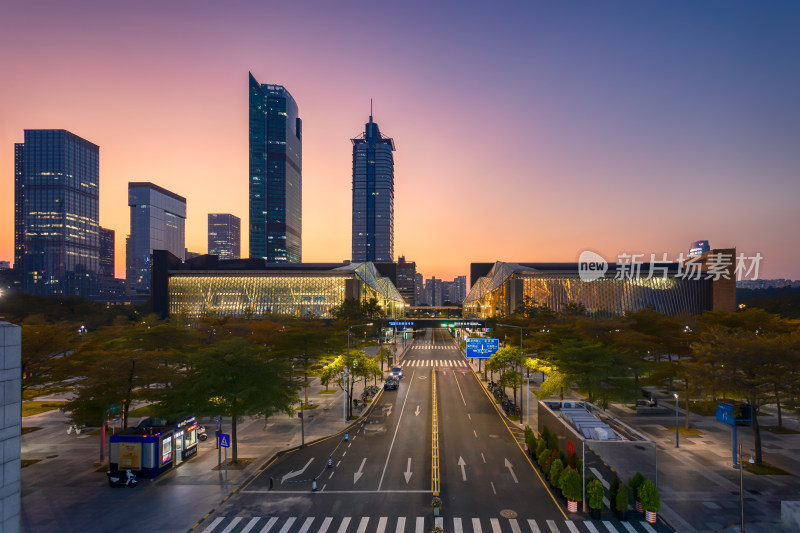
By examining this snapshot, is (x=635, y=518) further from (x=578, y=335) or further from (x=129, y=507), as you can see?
(x=578, y=335)

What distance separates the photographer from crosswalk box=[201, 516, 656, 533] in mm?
21109

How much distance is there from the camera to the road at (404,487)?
71.3 ft

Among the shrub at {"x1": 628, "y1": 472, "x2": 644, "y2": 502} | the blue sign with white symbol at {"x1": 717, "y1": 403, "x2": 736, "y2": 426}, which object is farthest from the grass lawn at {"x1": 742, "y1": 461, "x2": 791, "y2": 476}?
the shrub at {"x1": 628, "y1": 472, "x2": 644, "y2": 502}

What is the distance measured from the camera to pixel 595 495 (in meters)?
22.5

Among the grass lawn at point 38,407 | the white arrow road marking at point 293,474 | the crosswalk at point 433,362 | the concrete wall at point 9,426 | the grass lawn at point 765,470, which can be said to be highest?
the concrete wall at point 9,426

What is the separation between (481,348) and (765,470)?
95.9ft

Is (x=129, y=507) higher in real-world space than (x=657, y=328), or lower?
lower

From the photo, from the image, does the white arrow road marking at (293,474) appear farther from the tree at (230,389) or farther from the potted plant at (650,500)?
the potted plant at (650,500)

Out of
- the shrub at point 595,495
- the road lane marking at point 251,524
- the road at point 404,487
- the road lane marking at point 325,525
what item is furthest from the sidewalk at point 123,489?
the shrub at point 595,495

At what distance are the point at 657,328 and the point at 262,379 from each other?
5503cm

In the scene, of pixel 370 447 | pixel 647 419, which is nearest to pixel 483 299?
pixel 647 419

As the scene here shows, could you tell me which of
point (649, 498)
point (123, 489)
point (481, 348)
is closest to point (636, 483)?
point (649, 498)

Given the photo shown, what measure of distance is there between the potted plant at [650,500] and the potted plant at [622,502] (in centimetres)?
75

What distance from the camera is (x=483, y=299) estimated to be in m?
195
